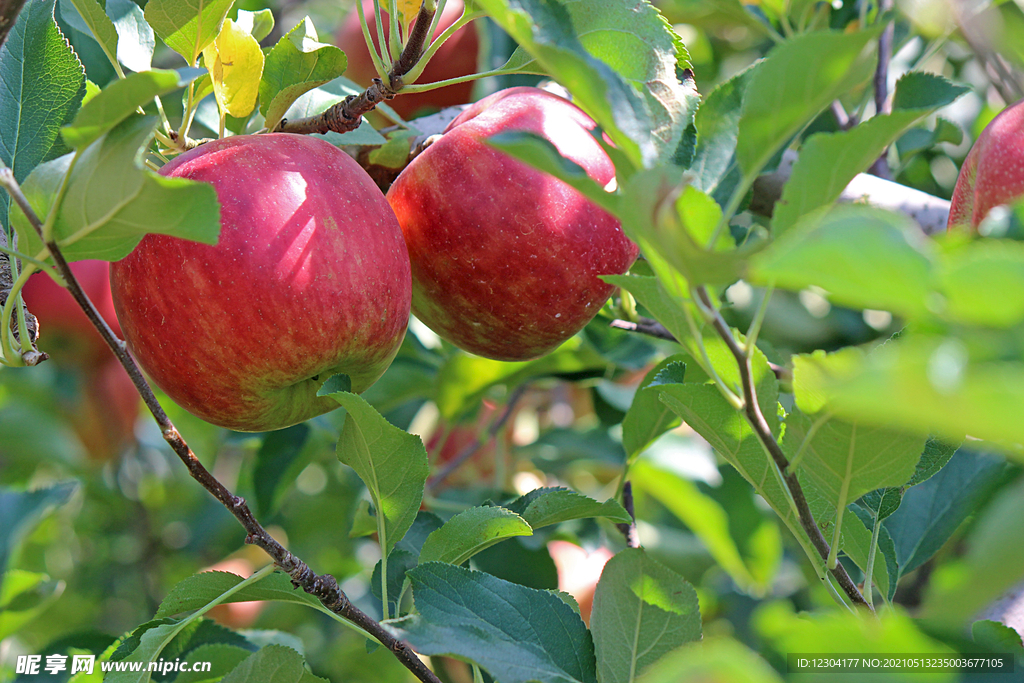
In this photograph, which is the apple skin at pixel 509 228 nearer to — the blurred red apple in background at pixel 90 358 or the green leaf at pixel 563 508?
the green leaf at pixel 563 508

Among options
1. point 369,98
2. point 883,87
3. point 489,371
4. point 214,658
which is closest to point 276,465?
point 489,371

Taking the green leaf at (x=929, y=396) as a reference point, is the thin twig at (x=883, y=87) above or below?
below

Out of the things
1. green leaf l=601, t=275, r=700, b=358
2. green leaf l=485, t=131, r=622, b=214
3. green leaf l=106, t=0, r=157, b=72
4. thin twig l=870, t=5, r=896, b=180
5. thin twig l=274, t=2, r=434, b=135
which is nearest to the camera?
green leaf l=485, t=131, r=622, b=214

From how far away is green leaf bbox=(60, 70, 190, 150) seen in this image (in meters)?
0.48

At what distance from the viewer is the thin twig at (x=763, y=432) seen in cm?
45

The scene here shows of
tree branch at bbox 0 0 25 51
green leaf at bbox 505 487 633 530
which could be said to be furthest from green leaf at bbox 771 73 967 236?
tree branch at bbox 0 0 25 51

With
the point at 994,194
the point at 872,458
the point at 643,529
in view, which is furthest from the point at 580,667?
the point at 643,529

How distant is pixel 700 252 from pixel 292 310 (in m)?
0.40

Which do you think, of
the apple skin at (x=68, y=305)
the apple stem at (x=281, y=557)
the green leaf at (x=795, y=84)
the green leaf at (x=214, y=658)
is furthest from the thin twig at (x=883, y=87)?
the apple skin at (x=68, y=305)

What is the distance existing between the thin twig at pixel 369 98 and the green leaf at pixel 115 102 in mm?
268

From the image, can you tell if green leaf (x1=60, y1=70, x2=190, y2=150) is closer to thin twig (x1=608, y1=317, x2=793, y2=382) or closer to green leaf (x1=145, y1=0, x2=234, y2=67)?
green leaf (x1=145, y1=0, x2=234, y2=67)

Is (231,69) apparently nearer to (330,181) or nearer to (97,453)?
(330,181)

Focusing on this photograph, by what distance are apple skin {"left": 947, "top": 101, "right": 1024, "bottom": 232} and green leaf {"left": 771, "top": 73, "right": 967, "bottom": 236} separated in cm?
29

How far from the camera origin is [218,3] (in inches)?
28.4
